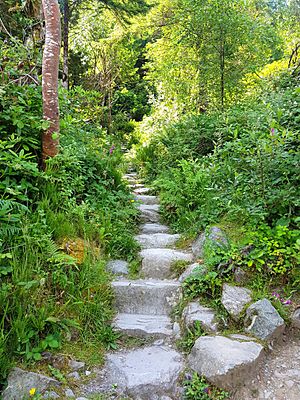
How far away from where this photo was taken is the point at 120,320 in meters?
2.99

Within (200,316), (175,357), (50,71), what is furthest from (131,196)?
(175,357)

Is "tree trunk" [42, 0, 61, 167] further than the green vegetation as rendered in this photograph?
Yes

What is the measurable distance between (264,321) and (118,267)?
1.67 m

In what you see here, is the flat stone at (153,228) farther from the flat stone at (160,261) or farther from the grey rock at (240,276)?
the grey rock at (240,276)

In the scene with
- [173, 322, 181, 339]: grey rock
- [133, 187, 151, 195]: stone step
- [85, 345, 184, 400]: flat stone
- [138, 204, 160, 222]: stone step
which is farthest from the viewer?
[133, 187, 151, 195]: stone step

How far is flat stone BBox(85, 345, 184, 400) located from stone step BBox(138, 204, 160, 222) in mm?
2414

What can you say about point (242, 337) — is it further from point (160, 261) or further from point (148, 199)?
point (148, 199)

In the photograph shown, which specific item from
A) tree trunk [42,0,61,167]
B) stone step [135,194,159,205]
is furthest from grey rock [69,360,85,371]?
stone step [135,194,159,205]

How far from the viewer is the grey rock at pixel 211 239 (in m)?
3.35

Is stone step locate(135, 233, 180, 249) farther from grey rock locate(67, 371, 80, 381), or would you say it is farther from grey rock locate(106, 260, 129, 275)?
grey rock locate(67, 371, 80, 381)

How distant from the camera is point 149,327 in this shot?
291cm

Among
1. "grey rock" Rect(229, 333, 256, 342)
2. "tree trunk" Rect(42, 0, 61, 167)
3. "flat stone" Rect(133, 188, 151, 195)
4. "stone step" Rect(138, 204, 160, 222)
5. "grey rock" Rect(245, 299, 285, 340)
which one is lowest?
"grey rock" Rect(229, 333, 256, 342)

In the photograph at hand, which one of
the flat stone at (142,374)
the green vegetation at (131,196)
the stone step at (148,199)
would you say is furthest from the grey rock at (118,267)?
the stone step at (148,199)

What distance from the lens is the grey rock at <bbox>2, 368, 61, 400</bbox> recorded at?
2057 mm
